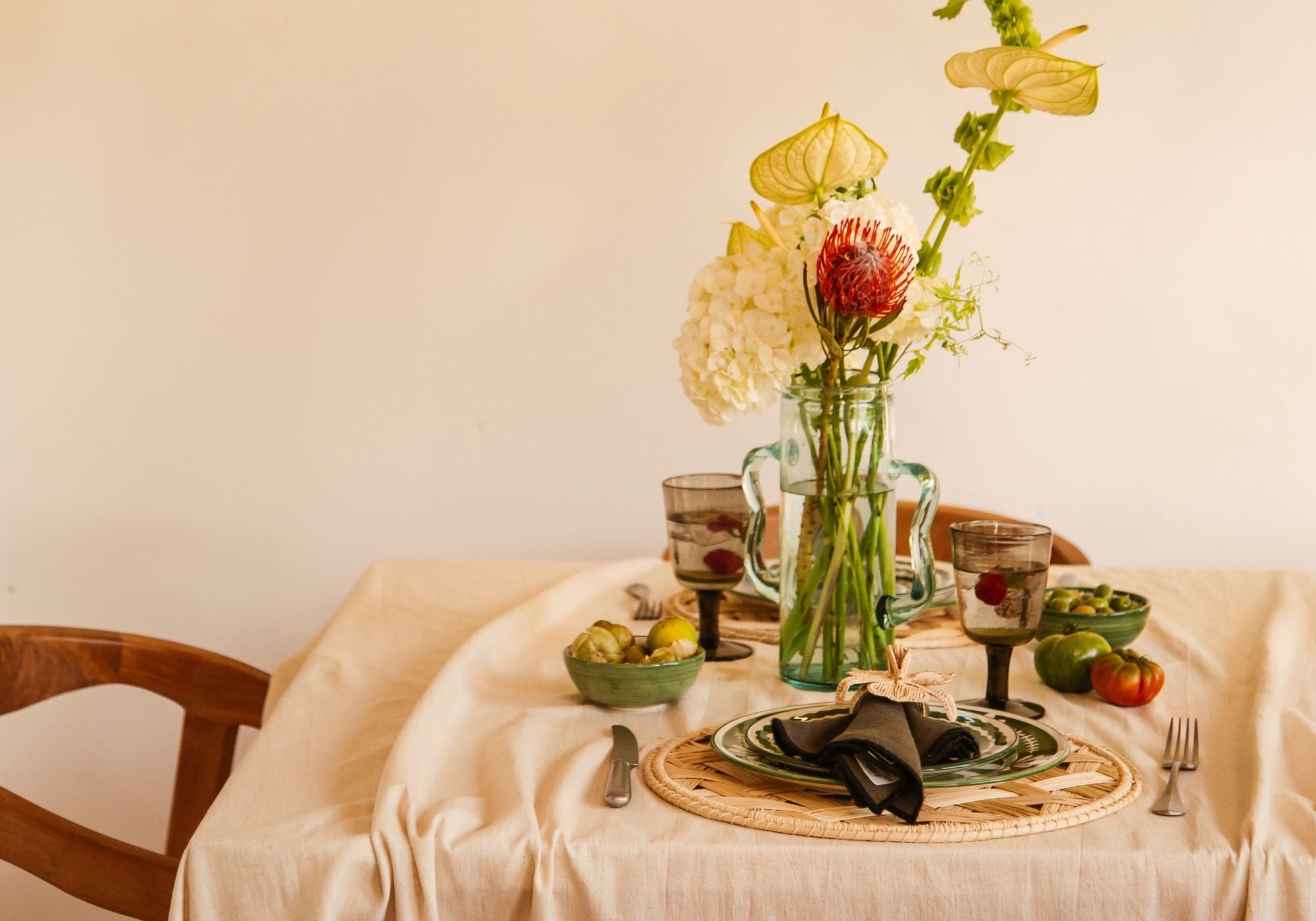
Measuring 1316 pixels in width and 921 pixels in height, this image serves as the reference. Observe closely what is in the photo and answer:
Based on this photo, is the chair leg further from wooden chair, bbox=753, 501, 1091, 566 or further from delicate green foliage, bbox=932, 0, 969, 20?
delicate green foliage, bbox=932, 0, 969, 20

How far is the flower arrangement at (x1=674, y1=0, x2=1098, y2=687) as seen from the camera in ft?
3.58

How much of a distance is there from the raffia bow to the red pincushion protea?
0.29 metres

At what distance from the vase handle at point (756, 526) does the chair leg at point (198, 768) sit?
2.45ft

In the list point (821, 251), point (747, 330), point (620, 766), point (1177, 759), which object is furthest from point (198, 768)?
point (1177, 759)

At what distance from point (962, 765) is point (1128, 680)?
0.28 meters

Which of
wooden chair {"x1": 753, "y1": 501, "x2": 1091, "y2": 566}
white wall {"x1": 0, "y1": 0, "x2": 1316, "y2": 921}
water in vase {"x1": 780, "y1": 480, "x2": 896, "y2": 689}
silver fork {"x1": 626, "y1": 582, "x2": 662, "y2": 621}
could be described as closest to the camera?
water in vase {"x1": 780, "y1": 480, "x2": 896, "y2": 689}

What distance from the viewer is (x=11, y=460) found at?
2.51 m

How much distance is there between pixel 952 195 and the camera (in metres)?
1.17

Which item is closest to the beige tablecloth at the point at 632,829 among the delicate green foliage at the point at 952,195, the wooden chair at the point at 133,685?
the wooden chair at the point at 133,685

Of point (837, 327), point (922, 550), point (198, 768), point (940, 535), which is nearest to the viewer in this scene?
point (837, 327)

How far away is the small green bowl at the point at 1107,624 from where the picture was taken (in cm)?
132

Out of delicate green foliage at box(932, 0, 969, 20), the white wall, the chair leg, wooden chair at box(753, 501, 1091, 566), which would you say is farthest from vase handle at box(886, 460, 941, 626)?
the white wall

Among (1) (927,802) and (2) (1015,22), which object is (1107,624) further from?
(2) (1015,22)

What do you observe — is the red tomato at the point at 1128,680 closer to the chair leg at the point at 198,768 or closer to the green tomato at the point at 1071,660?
the green tomato at the point at 1071,660
